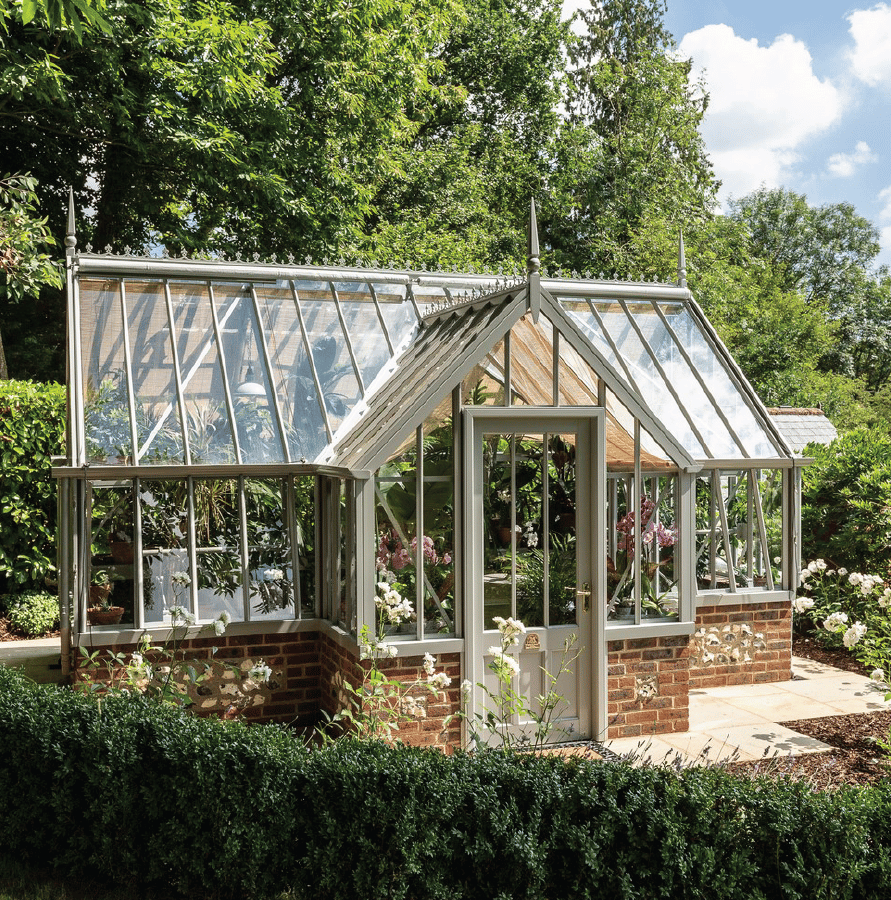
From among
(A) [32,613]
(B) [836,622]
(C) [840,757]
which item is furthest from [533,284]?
(A) [32,613]

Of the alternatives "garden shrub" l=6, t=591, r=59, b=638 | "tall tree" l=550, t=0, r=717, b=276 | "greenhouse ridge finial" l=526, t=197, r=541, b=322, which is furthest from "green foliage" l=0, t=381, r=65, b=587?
"tall tree" l=550, t=0, r=717, b=276

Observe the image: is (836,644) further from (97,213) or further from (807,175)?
(807,175)

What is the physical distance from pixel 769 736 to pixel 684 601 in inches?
51.2

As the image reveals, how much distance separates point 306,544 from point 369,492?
4.34ft

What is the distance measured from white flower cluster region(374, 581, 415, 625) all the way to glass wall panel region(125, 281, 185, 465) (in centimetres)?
210

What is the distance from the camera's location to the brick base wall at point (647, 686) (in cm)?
759

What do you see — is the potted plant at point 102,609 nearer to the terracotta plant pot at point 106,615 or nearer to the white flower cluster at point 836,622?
the terracotta plant pot at point 106,615

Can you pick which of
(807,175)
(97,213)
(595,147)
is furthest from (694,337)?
(807,175)

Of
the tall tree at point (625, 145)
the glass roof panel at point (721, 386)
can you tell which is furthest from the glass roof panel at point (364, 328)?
the tall tree at point (625, 145)

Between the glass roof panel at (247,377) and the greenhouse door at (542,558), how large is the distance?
1961 millimetres

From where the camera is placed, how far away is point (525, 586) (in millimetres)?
7461

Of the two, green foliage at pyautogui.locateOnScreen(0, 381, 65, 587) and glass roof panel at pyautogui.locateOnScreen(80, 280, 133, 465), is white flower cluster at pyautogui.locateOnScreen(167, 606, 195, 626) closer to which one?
glass roof panel at pyautogui.locateOnScreen(80, 280, 133, 465)

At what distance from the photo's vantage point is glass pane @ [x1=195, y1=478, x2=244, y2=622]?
7738 millimetres

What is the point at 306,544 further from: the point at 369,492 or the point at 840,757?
the point at 840,757
